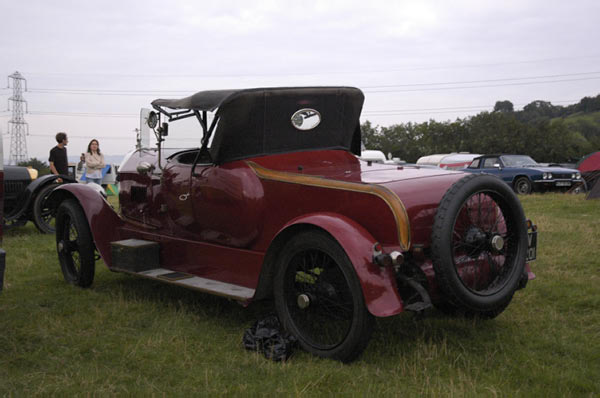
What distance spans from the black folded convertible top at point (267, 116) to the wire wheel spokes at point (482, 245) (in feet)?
5.09

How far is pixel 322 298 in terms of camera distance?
3344mm

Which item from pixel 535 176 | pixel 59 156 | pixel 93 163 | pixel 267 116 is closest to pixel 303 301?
pixel 267 116

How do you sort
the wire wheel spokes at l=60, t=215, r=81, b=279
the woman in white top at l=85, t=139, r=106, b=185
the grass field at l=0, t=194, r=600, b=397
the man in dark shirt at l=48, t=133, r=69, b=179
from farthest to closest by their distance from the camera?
the woman in white top at l=85, t=139, r=106, b=185 → the man in dark shirt at l=48, t=133, r=69, b=179 → the wire wheel spokes at l=60, t=215, r=81, b=279 → the grass field at l=0, t=194, r=600, b=397

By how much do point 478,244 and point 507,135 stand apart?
5433 cm

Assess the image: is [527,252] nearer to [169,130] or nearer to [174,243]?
[174,243]

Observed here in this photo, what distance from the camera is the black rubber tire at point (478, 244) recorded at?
3.06m

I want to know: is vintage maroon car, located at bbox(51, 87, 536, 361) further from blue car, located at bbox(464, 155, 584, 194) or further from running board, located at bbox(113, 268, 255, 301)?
blue car, located at bbox(464, 155, 584, 194)

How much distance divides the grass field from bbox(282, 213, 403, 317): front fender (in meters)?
0.38

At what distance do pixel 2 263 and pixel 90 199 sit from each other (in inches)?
86.0

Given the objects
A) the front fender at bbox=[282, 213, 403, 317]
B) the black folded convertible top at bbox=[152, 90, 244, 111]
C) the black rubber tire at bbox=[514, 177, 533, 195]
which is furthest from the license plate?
the black rubber tire at bbox=[514, 177, 533, 195]

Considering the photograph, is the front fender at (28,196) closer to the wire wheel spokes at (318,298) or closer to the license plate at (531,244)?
the wire wheel spokes at (318,298)

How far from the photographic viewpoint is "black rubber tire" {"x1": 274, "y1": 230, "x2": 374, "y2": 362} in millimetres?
3096

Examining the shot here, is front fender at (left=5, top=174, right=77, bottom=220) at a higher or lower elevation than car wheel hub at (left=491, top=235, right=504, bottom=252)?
lower

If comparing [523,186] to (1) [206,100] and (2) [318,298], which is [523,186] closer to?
(1) [206,100]
